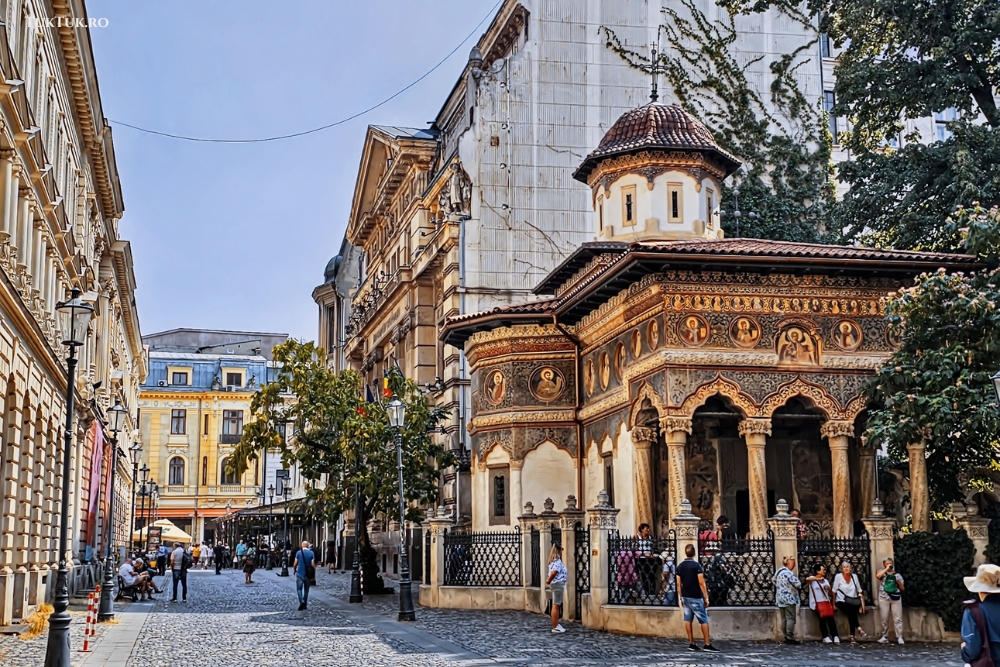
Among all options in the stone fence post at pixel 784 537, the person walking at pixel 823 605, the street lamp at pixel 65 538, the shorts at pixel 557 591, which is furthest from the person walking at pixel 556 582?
the street lamp at pixel 65 538

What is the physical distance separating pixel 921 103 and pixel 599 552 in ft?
60.5

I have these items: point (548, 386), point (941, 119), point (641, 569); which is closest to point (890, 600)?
point (641, 569)

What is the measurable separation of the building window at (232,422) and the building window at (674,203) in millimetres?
65631

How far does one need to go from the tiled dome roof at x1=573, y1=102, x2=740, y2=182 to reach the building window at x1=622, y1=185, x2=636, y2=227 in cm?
100

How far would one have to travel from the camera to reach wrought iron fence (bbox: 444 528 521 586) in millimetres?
26531

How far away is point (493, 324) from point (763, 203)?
14.3 meters

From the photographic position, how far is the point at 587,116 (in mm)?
39625

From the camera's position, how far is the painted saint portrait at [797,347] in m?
23.7

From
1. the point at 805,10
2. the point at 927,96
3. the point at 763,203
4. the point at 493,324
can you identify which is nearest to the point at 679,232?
the point at 493,324

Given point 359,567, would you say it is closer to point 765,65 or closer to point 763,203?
point 763,203

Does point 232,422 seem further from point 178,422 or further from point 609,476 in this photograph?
point 609,476

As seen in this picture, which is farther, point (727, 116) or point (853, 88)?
point (727, 116)

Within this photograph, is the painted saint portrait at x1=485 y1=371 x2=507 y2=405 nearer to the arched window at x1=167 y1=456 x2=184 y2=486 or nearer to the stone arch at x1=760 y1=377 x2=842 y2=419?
the stone arch at x1=760 y1=377 x2=842 y2=419

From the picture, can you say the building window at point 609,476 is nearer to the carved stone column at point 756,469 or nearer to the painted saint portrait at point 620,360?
the painted saint portrait at point 620,360
